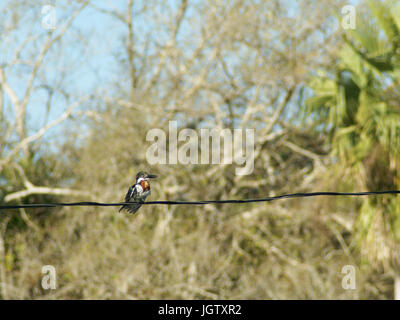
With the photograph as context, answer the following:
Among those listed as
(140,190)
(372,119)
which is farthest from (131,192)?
(372,119)

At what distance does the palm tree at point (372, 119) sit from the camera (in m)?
9.28

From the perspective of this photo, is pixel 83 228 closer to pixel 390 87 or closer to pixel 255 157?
pixel 255 157

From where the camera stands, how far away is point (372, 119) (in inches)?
377

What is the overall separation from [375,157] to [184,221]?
6307mm

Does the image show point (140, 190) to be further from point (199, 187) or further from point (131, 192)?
point (199, 187)

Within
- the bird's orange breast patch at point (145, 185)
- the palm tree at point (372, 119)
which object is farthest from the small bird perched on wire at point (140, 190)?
the palm tree at point (372, 119)

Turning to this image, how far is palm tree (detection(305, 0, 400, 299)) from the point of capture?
9281 millimetres

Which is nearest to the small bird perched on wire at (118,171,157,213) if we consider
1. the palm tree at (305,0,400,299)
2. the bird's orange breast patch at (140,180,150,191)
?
the bird's orange breast patch at (140,180,150,191)

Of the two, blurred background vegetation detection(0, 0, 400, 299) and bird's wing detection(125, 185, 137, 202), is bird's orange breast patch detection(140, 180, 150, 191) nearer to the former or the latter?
bird's wing detection(125, 185, 137, 202)

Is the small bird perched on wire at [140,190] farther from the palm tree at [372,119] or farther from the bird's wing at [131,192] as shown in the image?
the palm tree at [372,119]

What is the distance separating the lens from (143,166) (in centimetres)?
1491

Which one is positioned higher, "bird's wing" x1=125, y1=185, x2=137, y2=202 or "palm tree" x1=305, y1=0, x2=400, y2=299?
"palm tree" x1=305, y1=0, x2=400, y2=299
